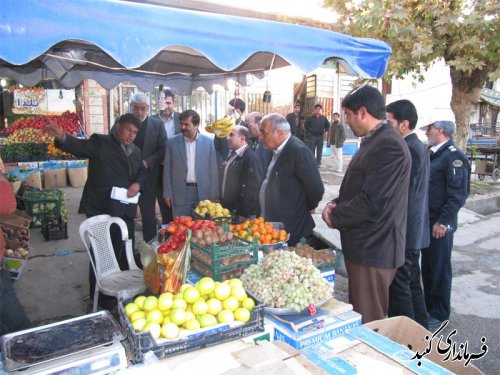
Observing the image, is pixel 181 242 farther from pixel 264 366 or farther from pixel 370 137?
pixel 370 137

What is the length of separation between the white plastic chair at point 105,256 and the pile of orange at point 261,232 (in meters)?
1.03

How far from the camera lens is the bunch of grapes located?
Result: 221 cm

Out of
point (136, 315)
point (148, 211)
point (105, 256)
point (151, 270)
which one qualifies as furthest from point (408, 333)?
point (148, 211)

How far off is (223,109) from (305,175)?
9.56 m

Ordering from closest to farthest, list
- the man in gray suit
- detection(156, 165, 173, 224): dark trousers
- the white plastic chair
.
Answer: the white plastic chair → the man in gray suit → detection(156, 165, 173, 224): dark trousers

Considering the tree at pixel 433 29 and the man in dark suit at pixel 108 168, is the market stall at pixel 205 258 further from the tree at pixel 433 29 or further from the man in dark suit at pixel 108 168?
the tree at pixel 433 29

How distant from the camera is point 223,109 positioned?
41.7 feet

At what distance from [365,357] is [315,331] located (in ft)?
0.94

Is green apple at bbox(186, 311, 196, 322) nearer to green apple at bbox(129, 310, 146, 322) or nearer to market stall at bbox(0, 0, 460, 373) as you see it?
market stall at bbox(0, 0, 460, 373)

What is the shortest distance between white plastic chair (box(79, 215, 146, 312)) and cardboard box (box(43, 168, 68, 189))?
5.92 m

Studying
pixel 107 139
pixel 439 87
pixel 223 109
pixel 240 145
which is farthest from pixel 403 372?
pixel 223 109

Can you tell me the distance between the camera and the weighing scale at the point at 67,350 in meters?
1.60

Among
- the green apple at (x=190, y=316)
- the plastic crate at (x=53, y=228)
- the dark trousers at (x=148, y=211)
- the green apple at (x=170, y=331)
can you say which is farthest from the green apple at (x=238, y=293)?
the plastic crate at (x=53, y=228)

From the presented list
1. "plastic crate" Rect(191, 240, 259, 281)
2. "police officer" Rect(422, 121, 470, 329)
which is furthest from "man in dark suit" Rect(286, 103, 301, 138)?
"plastic crate" Rect(191, 240, 259, 281)
